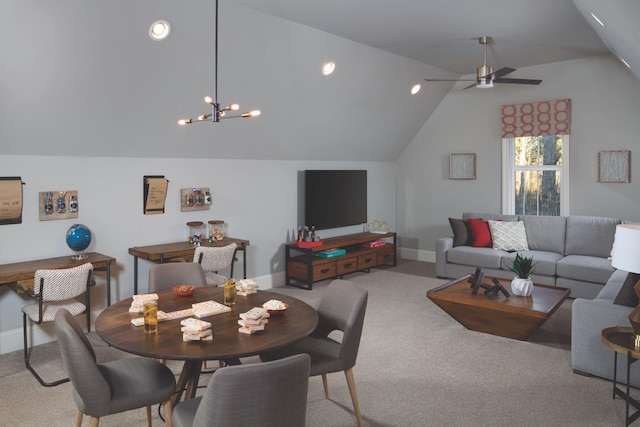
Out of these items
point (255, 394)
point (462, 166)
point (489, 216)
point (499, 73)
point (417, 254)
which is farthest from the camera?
point (417, 254)

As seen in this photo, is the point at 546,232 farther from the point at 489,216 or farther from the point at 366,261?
the point at 366,261

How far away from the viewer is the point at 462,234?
6539 mm

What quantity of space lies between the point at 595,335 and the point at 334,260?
341cm

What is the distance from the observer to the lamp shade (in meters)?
2.84

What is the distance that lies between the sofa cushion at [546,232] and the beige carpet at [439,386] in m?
1.57

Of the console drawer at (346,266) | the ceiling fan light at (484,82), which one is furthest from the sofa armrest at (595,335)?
the console drawer at (346,266)

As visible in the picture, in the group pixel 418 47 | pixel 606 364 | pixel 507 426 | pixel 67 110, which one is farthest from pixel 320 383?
pixel 418 47

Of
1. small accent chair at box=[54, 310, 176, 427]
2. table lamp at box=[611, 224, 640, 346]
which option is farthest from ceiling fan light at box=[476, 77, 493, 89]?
small accent chair at box=[54, 310, 176, 427]

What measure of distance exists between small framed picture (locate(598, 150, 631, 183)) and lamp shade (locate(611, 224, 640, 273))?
3499 mm

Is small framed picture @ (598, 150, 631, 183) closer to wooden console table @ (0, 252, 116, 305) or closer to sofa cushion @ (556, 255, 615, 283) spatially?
sofa cushion @ (556, 255, 615, 283)

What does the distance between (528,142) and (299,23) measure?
12.7 feet

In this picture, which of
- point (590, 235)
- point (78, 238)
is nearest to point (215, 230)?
point (78, 238)

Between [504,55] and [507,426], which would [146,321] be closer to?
[507,426]

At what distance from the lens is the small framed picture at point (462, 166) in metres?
7.31
